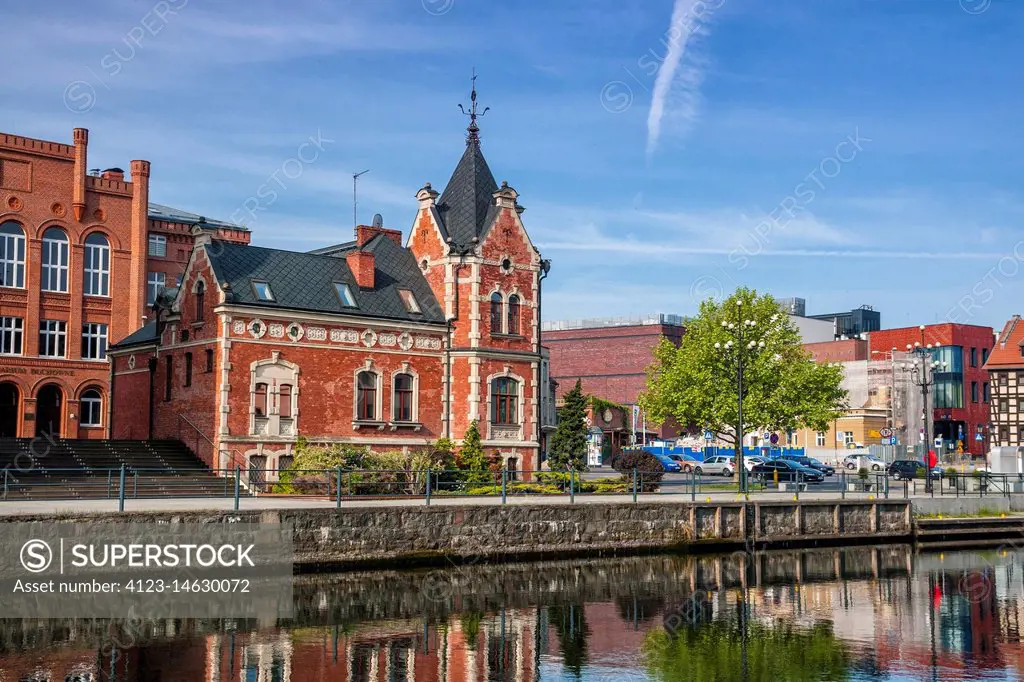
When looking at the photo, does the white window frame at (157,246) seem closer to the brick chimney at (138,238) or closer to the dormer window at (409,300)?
the brick chimney at (138,238)

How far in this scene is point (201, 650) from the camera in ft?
60.5

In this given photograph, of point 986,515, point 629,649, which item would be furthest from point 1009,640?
point 986,515

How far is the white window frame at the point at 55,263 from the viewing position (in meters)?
57.1

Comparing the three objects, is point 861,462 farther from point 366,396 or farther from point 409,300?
point 366,396

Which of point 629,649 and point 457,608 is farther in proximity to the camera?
point 457,608

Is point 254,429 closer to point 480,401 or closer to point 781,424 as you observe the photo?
point 480,401

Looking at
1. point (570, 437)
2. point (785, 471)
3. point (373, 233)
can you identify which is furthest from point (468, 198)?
point (785, 471)

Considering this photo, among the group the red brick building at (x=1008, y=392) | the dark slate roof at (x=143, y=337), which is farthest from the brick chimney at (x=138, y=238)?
the red brick building at (x=1008, y=392)

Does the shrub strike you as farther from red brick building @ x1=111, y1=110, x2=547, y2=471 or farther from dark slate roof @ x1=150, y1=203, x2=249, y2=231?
dark slate roof @ x1=150, y1=203, x2=249, y2=231

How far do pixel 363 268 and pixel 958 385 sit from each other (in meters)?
73.3

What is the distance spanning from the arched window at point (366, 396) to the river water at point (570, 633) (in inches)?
559

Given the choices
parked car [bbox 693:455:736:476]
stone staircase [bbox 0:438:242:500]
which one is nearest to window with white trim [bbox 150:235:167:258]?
stone staircase [bbox 0:438:242:500]

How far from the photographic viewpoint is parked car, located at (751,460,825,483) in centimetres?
5544

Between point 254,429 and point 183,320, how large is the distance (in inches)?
227
